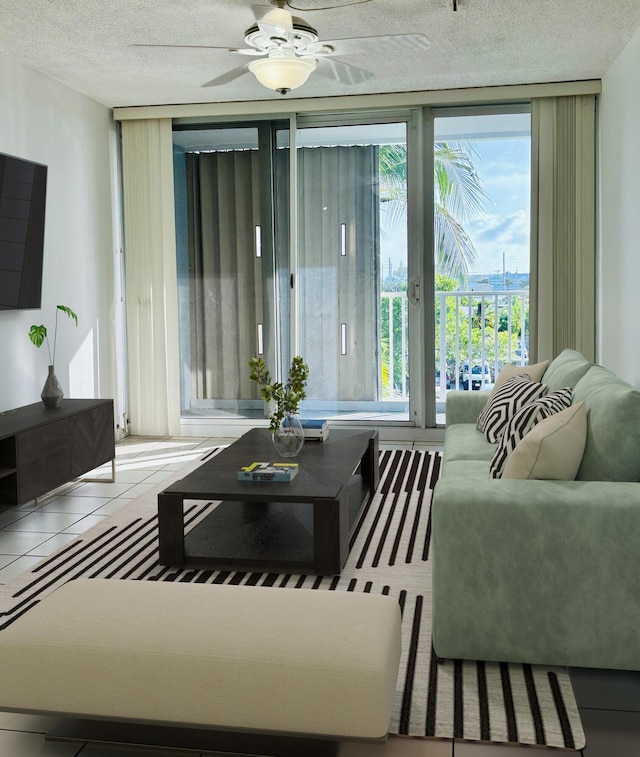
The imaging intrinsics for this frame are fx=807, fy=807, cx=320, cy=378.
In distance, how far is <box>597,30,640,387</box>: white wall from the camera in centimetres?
474

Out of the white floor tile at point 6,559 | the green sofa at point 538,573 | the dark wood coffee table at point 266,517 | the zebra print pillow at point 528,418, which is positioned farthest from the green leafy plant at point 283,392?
the green sofa at point 538,573

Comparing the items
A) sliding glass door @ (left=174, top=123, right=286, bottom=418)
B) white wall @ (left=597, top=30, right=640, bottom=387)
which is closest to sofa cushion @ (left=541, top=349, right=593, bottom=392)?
white wall @ (left=597, top=30, right=640, bottom=387)

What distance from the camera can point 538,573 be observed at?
237 cm

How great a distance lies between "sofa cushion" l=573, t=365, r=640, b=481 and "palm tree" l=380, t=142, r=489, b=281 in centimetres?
366

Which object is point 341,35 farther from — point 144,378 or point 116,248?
point 144,378

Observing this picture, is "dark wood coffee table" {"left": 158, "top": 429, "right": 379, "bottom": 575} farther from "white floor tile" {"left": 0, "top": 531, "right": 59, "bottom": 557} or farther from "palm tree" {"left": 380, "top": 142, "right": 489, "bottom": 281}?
"palm tree" {"left": 380, "top": 142, "right": 489, "bottom": 281}

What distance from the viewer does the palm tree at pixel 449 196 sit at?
6.07m

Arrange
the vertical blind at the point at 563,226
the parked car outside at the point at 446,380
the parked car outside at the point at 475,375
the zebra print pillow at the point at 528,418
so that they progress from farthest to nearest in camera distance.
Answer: the parked car outside at the point at 475,375, the parked car outside at the point at 446,380, the vertical blind at the point at 563,226, the zebra print pillow at the point at 528,418

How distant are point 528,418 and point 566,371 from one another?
1.95ft

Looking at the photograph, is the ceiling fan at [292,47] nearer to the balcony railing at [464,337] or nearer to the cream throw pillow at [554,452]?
the cream throw pillow at [554,452]

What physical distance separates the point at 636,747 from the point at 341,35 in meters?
3.86

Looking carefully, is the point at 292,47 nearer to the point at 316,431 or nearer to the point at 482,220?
the point at 316,431

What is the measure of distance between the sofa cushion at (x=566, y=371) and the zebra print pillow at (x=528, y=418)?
0.28 m

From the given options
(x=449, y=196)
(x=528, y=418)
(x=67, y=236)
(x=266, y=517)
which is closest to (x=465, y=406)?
(x=266, y=517)
